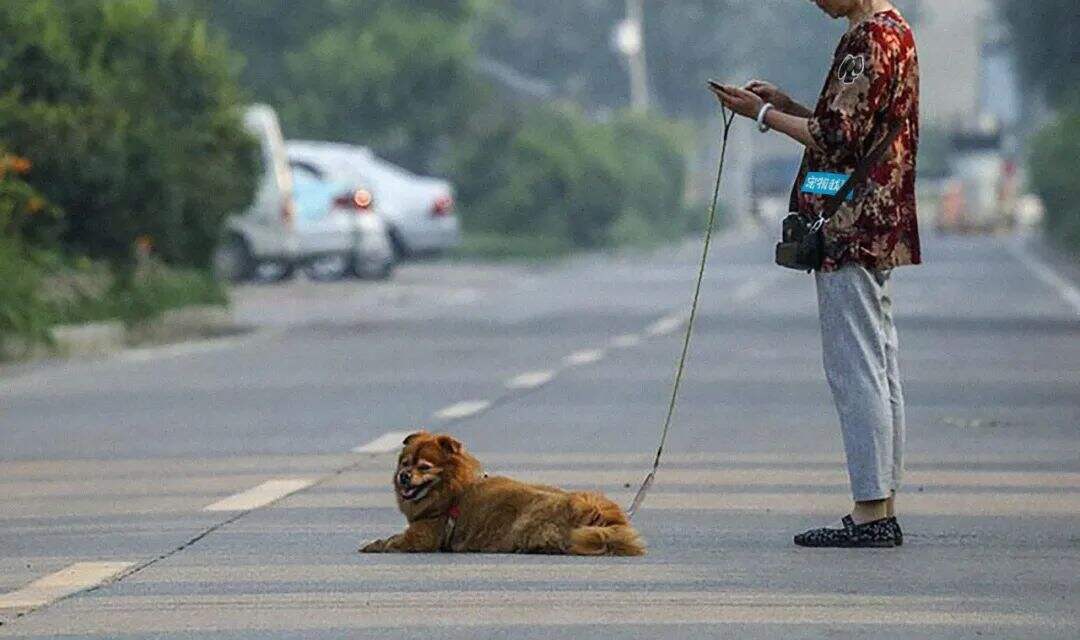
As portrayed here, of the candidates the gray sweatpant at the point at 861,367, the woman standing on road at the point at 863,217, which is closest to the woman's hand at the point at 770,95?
the woman standing on road at the point at 863,217

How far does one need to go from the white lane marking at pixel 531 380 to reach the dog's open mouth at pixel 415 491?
30.4 feet

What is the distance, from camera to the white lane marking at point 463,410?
16469mm

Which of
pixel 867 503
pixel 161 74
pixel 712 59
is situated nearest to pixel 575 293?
pixel 161 74

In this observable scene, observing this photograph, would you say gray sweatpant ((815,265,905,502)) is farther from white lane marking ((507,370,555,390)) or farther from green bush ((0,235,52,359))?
green bush ((0,235,52,359))

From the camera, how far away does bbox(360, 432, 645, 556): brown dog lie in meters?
9.60

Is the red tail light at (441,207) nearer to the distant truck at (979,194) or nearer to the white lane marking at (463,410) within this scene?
the white lane marking at (463,410)

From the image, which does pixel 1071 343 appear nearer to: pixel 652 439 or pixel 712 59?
pixel 652 439

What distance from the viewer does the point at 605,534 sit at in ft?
31.8

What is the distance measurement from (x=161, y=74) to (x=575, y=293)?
1000 cm

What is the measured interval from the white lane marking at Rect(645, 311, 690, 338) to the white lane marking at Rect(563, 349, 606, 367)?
104 inches

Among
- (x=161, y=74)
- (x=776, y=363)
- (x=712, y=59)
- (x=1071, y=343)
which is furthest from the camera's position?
(x=712, y=59)

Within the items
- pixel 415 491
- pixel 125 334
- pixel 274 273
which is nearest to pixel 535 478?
pixel 415 491

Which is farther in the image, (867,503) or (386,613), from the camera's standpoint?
(867,503)

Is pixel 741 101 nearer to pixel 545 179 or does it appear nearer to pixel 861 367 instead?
pixel 861 367
